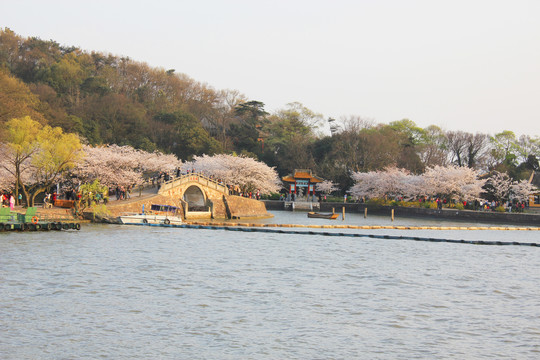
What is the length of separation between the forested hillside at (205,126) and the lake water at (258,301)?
1618 inches

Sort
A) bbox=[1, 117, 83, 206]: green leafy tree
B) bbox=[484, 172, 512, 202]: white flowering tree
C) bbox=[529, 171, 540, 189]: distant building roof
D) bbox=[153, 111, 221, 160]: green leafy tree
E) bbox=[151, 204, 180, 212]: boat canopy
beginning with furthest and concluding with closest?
bbox=[153, 111, 221, 160]: green leafy tree, bbox=[529, 171, 540, 189]: distant building roof, bbox=[484, 172, 512, 202]: white flowering tree, bbox=[151, 204, 180, 212]: boat canopy, bbox=[1, 117, 83, 206]: green leafy tree

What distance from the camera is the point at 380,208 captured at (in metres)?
75.9

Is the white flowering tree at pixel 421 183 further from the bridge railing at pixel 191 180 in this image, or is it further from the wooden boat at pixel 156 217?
the wooden boat at pixel 156 217

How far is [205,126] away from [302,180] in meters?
Result: 20.1

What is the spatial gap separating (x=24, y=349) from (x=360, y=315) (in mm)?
9735

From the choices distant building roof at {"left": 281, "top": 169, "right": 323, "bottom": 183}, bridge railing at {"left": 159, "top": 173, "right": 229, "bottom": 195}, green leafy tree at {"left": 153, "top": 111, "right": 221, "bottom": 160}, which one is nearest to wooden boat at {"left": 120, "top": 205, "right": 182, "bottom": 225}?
bridge railing at {"left": 159, "top": 173, "right": 229, "bottom": 195}

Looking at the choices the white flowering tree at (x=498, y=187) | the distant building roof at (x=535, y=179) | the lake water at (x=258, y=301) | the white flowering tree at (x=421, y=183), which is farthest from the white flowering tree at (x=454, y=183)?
the lake water at (x=258, y=301)

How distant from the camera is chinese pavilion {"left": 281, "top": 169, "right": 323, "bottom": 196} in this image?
8369cm

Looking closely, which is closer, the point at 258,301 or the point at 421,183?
the point at 258,301

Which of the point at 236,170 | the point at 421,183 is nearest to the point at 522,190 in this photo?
the point at 421,183

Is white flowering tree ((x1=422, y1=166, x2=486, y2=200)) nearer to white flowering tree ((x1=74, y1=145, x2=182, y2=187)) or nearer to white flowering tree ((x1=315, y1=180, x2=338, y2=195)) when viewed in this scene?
white flowering tree ((x1=315, y1=180, x2=338, y2=195))

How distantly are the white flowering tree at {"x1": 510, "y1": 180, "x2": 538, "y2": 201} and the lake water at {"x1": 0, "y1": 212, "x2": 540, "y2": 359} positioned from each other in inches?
1371

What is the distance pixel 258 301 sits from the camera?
21594 mm

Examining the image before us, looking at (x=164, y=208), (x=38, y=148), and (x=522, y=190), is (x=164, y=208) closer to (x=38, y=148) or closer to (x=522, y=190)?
(x=38, y=148)
